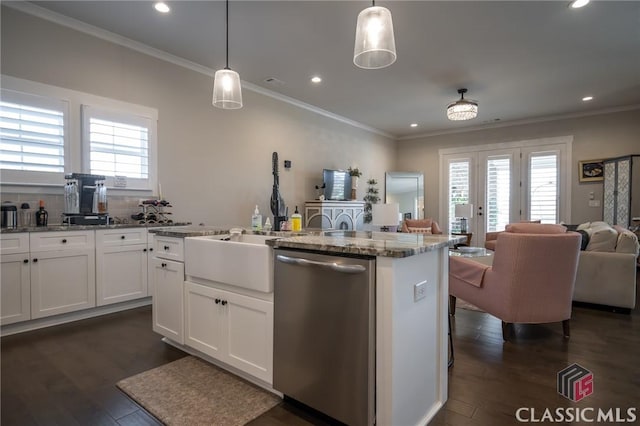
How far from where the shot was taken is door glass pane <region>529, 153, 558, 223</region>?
269 inches

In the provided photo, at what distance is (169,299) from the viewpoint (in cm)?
256

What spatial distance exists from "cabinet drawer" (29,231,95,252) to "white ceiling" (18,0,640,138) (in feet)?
6.97

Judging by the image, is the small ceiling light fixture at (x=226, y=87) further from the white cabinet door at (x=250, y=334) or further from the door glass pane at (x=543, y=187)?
the door glass pane at (x=543, y=187)

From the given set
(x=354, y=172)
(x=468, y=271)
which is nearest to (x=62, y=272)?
(x=468, y=271)

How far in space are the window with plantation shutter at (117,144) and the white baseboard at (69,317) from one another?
1.31 meters

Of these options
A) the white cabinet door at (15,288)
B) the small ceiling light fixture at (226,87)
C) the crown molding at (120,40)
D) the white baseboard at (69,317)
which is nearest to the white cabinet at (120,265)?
the white baseboard at (69,317)

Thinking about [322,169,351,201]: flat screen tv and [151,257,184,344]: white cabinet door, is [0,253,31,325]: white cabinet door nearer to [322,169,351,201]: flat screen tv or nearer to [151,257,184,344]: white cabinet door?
[151,257,184,344]: white cabinet door

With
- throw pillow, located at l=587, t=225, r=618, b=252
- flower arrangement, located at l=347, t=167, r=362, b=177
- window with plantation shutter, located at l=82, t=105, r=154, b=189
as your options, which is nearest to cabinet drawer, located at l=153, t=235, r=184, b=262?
window with plantation shutter, located at l=82, t=105, r=154, b=189

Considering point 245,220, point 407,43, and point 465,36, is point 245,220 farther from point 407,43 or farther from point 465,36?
point 465,36

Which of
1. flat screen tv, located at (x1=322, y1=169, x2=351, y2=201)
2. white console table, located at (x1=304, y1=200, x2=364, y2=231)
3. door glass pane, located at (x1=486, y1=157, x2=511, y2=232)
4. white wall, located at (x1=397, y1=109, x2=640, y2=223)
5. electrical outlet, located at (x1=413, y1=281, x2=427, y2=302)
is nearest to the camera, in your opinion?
electrical outlet, located at (x1=413, y1=281, x2=427, y2=302)

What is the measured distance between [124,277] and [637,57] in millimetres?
6527

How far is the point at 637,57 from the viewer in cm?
412

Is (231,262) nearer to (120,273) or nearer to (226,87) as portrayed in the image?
(226,87)

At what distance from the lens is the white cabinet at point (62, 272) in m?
2.92
